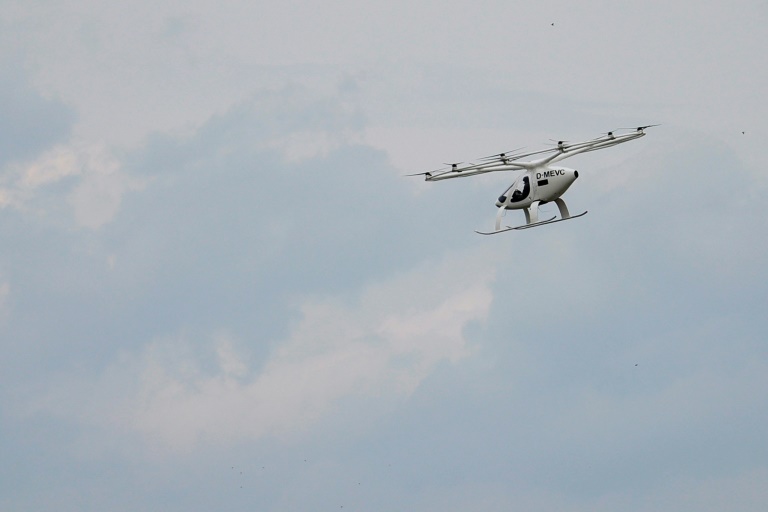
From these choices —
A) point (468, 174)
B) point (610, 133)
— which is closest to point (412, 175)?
point (468, 174)

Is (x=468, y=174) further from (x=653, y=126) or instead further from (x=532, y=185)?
(x=653, y=126)

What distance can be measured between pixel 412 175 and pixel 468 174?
15.3ft

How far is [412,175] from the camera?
4065 inches

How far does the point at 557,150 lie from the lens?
103 meters

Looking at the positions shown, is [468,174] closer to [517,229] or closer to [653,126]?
[517,229]

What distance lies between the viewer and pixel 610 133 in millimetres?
101500

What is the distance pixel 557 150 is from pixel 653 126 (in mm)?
7385

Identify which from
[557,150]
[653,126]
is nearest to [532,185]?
[557,150]

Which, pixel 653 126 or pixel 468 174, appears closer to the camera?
pixel 653 126

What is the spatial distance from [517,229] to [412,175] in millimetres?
8439

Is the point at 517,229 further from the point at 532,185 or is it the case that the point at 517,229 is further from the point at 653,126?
the point at 653,126

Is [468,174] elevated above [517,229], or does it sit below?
above

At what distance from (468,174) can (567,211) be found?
780 cm

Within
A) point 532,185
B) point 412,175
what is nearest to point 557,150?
point 532,185
